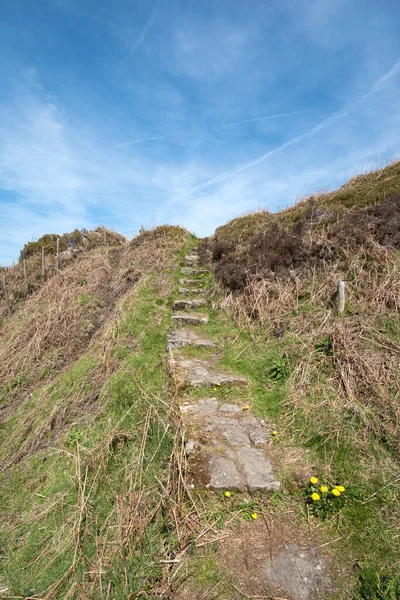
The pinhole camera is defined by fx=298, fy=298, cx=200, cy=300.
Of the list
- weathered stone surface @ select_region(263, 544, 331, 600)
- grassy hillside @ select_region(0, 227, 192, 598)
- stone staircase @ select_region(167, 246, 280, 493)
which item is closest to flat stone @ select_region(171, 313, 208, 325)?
grassy hillside @ select_region(0, 227, 192, 598)

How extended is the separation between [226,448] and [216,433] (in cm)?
24

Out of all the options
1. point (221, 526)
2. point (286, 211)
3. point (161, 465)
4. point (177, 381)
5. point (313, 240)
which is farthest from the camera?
point (286, 211)

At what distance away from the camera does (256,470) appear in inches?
110

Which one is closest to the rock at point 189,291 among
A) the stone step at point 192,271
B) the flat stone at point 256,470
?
the stone step at point 192,271

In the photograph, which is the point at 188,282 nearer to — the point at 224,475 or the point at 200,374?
the point at 200,374

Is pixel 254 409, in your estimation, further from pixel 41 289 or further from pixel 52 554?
pixel 41 289

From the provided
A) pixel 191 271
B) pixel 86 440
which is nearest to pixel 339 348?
pixel 86 440

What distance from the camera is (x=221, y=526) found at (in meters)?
2.35

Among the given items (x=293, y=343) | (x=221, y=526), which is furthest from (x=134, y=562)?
(x=293, y=343)

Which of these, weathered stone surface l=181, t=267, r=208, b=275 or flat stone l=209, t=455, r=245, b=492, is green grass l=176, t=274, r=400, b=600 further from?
weathered stone surface l=181, t=267, r=208, b=275

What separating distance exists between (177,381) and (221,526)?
6.49 ft

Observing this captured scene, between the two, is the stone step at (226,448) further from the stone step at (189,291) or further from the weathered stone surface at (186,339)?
the stone step at (189,291)

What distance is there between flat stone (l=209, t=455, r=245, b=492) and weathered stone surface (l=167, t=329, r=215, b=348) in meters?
2.57

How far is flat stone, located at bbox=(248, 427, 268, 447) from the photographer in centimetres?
316
